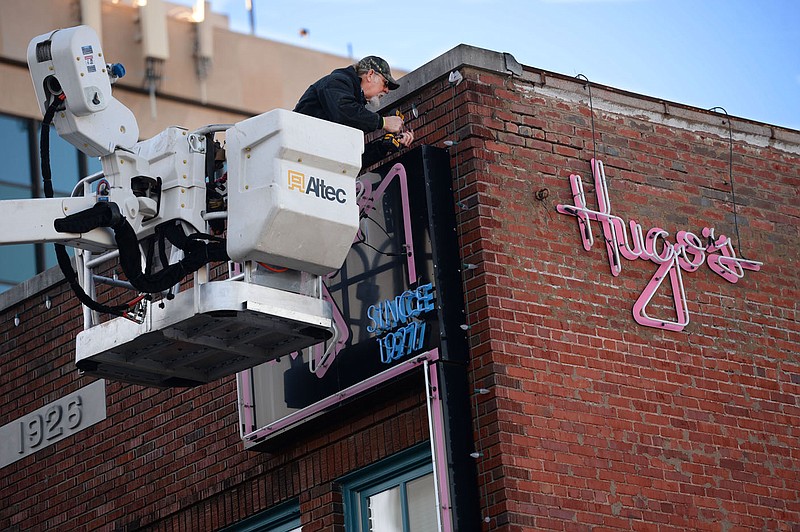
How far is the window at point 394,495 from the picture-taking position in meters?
13.9

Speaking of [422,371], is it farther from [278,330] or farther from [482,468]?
[278,330]

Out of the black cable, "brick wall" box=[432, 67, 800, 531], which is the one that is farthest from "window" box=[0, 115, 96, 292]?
the black cable

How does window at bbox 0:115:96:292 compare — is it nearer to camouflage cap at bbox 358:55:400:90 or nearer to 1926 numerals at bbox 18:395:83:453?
1926 numerals at bbox 18:395:83:453

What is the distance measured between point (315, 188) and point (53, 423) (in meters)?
6.86

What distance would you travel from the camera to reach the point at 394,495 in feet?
46.4

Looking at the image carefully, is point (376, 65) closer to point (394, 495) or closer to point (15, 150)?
point (394, 495)

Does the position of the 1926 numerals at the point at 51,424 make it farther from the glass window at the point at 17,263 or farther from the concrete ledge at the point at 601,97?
the glass window at the point at 17,263

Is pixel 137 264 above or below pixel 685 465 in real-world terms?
above

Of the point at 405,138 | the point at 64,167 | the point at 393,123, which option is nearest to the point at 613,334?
the point at 405,138

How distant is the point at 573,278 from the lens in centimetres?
1424

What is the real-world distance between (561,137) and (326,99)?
2603 millimetres

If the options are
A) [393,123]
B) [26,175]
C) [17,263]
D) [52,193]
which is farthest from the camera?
[17,263]

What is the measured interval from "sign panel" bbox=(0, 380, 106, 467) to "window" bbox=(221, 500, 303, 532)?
243cm

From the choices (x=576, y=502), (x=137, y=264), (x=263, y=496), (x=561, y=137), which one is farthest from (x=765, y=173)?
(x=137, y=264)
